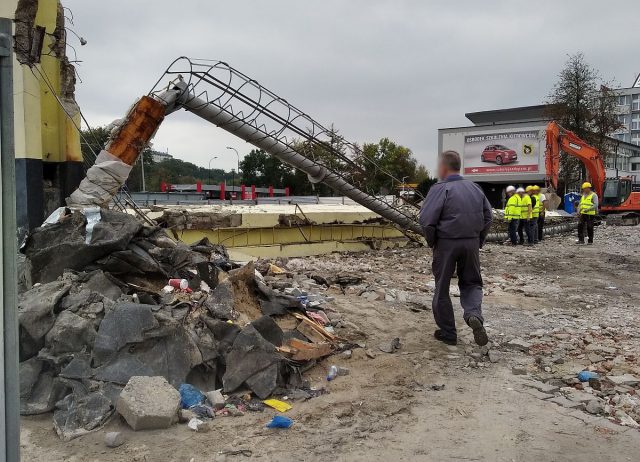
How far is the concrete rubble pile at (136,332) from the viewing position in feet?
12.9

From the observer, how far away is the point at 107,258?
224 inches

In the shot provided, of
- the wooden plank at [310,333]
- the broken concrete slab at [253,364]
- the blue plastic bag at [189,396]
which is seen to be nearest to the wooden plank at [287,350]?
the broken concrete slab at [253,364]

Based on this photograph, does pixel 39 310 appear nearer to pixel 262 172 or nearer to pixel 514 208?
pixel 514 208

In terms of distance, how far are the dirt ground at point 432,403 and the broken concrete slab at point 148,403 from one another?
74 millimetres

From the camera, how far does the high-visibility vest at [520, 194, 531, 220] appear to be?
54.0 ft

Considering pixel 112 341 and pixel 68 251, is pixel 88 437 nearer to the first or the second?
pixel 112 341

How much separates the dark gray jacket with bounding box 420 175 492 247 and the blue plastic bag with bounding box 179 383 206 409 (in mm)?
2674

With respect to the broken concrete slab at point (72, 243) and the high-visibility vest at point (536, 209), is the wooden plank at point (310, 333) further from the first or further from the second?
the high-visibility vest at point (536, 209)

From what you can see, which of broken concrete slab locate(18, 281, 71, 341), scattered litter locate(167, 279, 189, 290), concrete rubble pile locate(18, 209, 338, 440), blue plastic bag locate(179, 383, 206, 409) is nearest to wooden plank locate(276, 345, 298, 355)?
concrete rubble pile locate(18, 209, 338, 440)

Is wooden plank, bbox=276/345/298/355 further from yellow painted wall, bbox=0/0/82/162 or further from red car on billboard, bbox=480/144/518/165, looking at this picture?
red car on billboard, bbox=480/144/518/165

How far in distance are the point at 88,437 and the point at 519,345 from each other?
4.12m

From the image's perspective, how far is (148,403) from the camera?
12.0ft

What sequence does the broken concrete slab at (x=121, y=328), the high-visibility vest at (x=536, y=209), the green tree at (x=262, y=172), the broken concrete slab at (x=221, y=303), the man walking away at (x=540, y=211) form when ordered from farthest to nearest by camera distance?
the green tree at (x=262, y=172) → the man walking away at (x=540, y=211) → the high-visibility vest at (x=536, y=209) → the broken concrete slab at (x=221, y=303) → the broken concrete slab at (x=121, y=328)

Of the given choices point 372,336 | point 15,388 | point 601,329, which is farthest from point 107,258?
point 601,329
